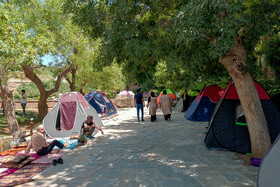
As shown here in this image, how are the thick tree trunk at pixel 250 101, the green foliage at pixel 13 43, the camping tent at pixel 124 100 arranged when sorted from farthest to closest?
the camping tent at pixel 124 100 < the green foliage at pixel 13 43 < the thick tree trunk at pixel 250 101

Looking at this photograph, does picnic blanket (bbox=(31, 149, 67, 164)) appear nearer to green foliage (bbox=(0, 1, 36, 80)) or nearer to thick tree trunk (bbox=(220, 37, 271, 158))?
green foliage (bbox=(0, 1, 36, 80))

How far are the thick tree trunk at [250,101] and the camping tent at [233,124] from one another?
876 millimetres

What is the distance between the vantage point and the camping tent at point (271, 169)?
9.79 feet

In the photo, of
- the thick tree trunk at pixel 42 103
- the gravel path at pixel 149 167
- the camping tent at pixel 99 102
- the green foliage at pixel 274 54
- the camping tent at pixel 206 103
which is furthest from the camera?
the camping tent at pixel 99 102

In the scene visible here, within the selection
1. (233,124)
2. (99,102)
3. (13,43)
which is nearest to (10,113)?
(13,43)

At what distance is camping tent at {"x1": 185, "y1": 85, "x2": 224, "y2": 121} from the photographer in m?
10.6

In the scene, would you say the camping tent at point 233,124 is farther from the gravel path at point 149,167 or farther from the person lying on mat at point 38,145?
the person lying on mat at point 38,145

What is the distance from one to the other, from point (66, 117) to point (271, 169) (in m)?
7.65

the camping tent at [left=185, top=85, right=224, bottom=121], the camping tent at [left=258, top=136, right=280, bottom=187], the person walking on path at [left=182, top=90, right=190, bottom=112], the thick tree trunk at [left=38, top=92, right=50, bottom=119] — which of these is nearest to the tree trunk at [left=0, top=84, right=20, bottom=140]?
the thick tree trunk at [left=38, top=92, right=50, bottom=119]

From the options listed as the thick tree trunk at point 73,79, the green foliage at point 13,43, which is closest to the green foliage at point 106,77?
the thick tree trunk at point 73,79

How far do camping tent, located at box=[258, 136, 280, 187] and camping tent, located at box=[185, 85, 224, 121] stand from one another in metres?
7.61

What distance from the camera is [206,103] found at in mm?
10844

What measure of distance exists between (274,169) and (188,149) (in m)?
3.36

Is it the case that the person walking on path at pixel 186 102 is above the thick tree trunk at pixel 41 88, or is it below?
below
